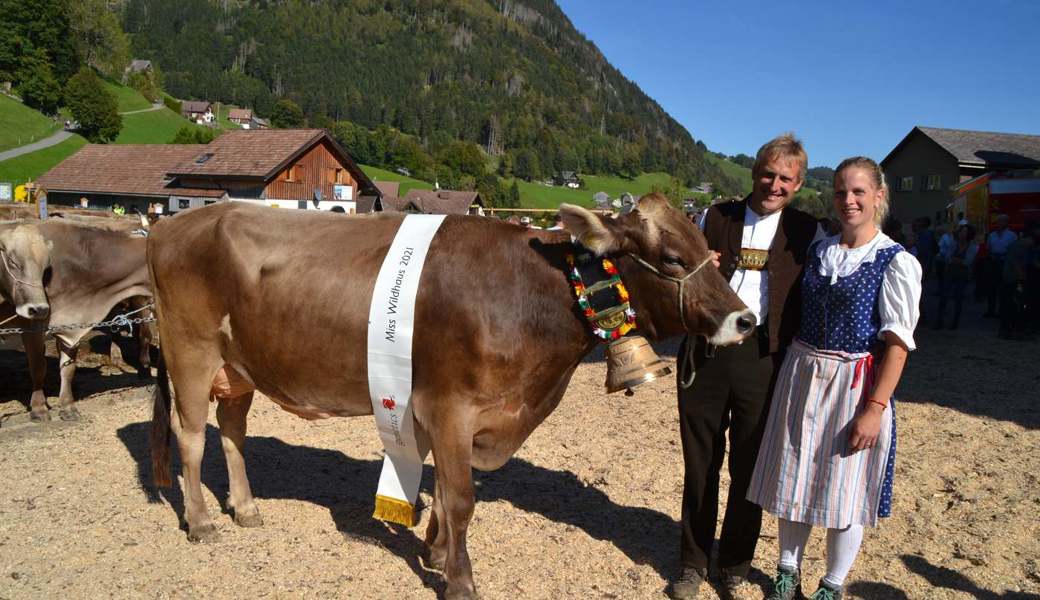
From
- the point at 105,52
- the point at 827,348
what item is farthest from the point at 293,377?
the point at 105,52

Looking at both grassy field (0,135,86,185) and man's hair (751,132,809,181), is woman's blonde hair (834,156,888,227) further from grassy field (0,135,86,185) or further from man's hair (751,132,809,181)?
grassy field (0,135,86,185)

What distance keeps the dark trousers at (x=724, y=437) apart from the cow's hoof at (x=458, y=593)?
125cm

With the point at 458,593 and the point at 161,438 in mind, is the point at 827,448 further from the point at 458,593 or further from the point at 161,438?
the point at 161,438

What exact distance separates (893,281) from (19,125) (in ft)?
257

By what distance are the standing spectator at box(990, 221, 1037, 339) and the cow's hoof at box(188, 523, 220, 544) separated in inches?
540

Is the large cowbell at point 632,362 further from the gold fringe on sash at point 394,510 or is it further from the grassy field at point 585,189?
the grassy field at point 585,189

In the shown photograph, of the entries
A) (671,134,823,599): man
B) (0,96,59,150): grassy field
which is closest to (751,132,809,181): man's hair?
(671,134,823,599): man

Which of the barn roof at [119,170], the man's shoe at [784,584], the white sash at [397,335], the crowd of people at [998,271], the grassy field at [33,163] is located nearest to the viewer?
the white sash at [397,335]

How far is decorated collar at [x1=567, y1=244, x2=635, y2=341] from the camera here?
3537mm

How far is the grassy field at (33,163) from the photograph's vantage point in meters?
51.4

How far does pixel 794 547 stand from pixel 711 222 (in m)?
1.79

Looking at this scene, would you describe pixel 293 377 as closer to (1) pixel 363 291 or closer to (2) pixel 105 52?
(1) pixel 363 291

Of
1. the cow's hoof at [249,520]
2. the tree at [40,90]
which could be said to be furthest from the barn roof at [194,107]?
the cow's hoof at [249,520]

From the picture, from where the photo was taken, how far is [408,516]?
423 cm
